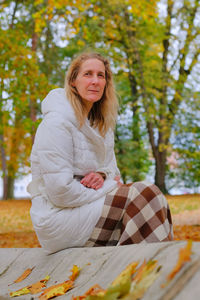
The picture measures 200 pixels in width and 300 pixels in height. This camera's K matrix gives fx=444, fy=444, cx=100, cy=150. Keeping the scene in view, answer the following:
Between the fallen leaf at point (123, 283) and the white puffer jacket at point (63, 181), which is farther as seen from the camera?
the white puffer jacket at point (63, 181)

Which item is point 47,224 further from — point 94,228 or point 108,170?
point 108,170

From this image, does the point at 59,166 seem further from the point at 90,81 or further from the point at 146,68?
the point at 146,68

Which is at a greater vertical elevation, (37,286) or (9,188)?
(37,286)

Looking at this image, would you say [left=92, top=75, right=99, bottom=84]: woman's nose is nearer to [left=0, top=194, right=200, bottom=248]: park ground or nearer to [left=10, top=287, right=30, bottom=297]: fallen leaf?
[left=10, top=287, right=30, bottom=297]: fallen leaf

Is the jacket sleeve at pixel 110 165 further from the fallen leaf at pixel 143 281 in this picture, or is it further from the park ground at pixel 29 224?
the park ground at pixel 29 224

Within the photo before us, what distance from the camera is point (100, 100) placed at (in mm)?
3691

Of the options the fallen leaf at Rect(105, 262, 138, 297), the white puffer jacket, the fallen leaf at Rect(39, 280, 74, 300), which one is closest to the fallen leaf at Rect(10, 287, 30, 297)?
the fallen leaf at Rect(39, 280, 74, 300)

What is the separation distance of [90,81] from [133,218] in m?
1.11

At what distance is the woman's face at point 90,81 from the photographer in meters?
3.45

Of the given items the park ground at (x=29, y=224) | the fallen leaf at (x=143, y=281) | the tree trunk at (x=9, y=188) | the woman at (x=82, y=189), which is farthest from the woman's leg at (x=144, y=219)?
the tree trunk at (x=9, y=188)

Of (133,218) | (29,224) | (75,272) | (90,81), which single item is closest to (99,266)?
(75,272)

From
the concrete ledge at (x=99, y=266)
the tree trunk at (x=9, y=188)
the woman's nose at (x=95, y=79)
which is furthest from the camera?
the tree trunk at (x=9, y=188)

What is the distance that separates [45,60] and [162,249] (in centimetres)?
1390

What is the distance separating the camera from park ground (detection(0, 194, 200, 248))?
7.35 m
